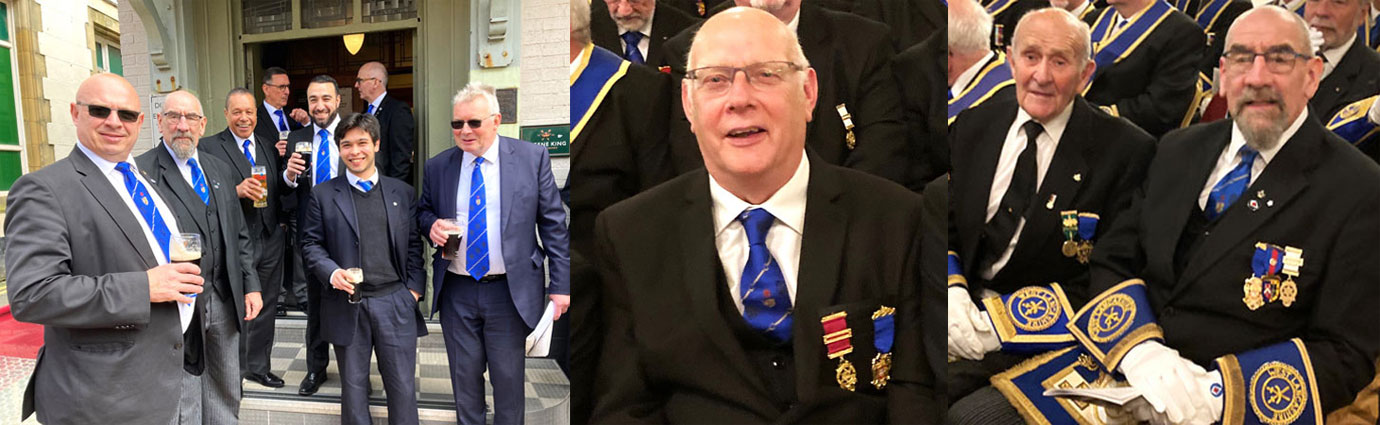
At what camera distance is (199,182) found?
261 cm

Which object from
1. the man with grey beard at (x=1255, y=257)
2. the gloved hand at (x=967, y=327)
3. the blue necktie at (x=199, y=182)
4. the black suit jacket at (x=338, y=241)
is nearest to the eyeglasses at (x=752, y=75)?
the gloved hand at (x=967, y=327)

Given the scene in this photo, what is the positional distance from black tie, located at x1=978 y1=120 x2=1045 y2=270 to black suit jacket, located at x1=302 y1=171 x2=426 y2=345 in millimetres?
2316

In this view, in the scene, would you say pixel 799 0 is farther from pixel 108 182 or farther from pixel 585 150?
pixel 108 182

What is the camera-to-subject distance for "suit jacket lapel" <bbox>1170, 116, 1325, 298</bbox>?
4.95 feet

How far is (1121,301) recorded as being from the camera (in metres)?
1.62

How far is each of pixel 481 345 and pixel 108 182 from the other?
55.4 inches

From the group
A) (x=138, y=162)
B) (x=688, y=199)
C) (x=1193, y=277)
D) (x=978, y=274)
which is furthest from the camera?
(x=138, y=162)

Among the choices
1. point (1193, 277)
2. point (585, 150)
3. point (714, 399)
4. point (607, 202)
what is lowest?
point (714, 399)

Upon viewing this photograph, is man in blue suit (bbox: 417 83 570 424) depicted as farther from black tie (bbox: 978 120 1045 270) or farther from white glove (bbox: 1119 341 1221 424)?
white glove (bbox: 1119 341 1221 424)

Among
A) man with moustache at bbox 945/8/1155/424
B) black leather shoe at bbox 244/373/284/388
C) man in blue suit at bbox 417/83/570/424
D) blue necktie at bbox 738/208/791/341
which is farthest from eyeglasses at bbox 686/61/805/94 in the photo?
black leather shoe at bbox 244/373/284/388

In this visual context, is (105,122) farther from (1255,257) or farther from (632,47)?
(1255,257)

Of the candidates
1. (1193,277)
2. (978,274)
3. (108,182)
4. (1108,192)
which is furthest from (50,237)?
(1193,277)

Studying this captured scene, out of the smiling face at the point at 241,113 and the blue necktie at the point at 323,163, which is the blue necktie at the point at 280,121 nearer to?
the smiling face at the point at 241,113

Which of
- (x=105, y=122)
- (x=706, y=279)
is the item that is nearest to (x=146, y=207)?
(x=105, y=122)
